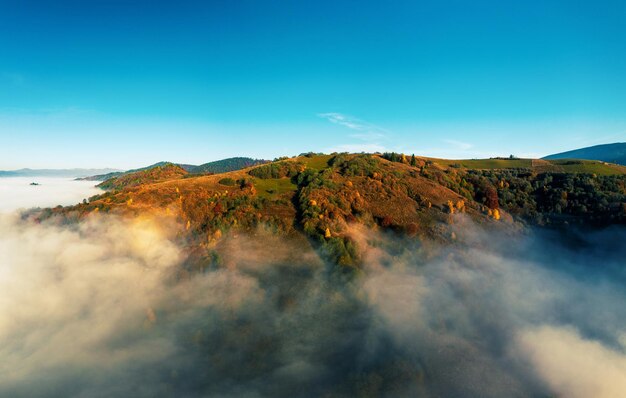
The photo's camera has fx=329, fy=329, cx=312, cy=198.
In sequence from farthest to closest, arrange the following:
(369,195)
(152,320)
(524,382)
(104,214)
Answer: (369,195) < (104,214) < (152,320) < (524,382)

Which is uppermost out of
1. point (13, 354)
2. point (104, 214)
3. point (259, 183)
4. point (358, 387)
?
point (259, 183)

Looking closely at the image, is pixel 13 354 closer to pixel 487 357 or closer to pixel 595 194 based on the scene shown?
pixel 487 357

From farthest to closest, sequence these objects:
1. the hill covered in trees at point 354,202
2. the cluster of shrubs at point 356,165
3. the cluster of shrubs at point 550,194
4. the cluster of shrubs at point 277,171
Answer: the cluster of shrubs at point 277,171 < the cluster of shrubs at point 356,165 < the cluster of shrubs at point 550,194 < the hill covered in trees at point 354,202

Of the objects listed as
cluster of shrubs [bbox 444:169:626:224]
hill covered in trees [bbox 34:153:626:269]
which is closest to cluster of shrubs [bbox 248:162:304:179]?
hill covered in trees [bbox 34:153:626:269]

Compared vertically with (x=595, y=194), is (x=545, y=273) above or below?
below

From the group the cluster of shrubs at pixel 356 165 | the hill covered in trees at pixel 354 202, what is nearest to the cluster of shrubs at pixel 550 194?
the hill covered in trees at pixel 354 202

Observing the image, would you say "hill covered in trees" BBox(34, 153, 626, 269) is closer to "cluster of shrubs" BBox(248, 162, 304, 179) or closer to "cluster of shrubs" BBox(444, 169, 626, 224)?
"cluster of shrubs" BBox(444, 169, 626, 224)

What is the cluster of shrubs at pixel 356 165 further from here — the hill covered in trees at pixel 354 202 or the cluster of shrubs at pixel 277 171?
the cluster of shrubs at pixel 277 171

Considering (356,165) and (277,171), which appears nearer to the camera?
(277,171)

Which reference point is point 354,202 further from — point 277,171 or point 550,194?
point 550,194

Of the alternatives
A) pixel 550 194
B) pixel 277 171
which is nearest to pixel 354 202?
pixel 277 171

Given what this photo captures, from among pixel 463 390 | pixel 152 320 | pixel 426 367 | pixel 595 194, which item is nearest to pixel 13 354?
pixel 152 320
